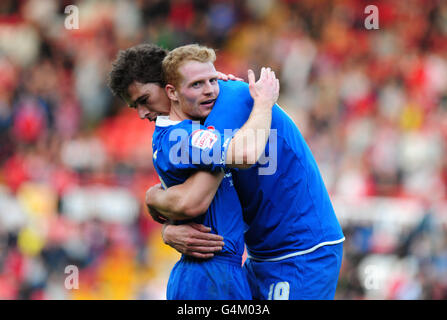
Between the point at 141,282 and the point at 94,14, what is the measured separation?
21.0 ft

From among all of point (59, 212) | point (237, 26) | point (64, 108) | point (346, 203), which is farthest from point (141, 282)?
point (237, 26)

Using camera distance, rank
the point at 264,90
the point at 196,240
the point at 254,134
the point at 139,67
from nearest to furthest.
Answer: the point at 254,134 < the point at 196,240 < the point at 264,90 < the point at 139,67

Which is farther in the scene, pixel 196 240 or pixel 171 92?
pixel 171 92

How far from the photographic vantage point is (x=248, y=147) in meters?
3.68

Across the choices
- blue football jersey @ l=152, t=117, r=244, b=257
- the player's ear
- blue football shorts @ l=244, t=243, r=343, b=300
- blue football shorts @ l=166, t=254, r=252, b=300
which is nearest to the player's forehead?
the player's ear

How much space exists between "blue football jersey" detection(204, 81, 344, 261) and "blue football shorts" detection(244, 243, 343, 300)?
0.04m

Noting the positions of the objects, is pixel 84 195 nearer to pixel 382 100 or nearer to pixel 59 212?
pixel 59 212

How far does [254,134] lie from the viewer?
12.2 ft

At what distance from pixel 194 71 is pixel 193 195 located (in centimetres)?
63

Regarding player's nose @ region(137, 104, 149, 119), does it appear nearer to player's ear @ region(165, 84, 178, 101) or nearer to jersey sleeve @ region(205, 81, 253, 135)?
player's ear @ region(165, 84, 178, 101)

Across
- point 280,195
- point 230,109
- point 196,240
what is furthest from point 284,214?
point 230,109

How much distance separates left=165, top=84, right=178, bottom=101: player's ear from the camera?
396 centimetres

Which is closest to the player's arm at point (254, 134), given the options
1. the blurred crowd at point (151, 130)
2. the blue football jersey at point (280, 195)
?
the blue football jersey at point (280, 195)

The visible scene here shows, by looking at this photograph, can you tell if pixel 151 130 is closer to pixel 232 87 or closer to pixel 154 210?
pixel 154 210
